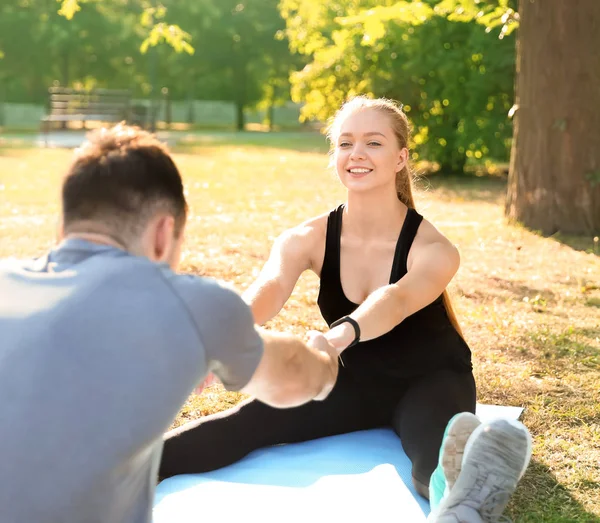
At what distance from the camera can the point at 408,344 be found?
151 inches

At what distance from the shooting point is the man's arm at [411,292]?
11.0 ft

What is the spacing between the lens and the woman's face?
3891 mm

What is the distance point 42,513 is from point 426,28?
15274mm

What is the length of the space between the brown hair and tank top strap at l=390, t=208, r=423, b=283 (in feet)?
6.32

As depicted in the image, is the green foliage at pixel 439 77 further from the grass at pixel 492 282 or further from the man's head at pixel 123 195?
the man's head at pixel 123 195

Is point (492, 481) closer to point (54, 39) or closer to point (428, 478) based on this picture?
point (428, 478)

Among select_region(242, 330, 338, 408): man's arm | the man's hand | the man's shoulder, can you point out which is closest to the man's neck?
the man's shoulder

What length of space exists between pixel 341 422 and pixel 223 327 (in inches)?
87.3

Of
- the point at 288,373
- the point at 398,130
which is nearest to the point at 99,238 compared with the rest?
the point at 288,373

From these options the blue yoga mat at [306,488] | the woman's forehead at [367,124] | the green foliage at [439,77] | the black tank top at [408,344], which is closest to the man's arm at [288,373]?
the blue yoga mat at [306,488]

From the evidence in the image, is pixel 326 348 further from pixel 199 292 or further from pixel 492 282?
pixel 492 282

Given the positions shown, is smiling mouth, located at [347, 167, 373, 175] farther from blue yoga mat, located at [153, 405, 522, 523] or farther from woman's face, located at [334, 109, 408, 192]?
blue yoga mat, located at [153, 405, 522, 523]

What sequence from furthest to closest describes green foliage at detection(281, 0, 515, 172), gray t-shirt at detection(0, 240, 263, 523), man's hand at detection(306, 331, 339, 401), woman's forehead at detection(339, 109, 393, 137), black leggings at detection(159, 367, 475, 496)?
green foliage at detection(281, 0, 515, 172)
woman's forehead at detection(339, 109, 393, 137)
black leggings at detection(159, 367, 475, 496)
man's hand at detection(306, 331, 339, 401)
gray t-shirt at detection(0, 240, 263, 523)

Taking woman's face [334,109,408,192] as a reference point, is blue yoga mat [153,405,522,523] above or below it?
below
